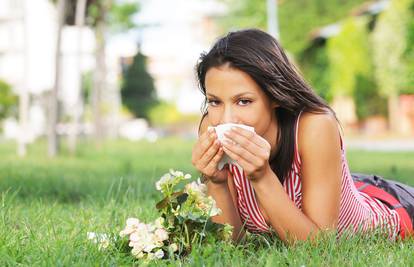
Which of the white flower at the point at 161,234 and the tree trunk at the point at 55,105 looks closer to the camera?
the white flower at the point at 161,234

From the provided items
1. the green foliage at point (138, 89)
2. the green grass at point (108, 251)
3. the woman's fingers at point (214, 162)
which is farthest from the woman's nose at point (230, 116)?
the green foliage at point (138, 89)

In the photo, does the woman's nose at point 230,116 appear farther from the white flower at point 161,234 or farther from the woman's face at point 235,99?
the white flower at point 161,234

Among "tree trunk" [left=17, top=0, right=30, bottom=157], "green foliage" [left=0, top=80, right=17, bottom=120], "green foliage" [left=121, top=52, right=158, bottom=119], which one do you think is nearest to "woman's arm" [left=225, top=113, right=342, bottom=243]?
"tree trunk" [left=17, top=0, right=30, bottom=157]

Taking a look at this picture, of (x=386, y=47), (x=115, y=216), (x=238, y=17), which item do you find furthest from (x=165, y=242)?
(x=238, y=17)

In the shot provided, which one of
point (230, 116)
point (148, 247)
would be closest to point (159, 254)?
point (148, 247)

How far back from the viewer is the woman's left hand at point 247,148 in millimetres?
2383

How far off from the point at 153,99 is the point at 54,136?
41.9 metres

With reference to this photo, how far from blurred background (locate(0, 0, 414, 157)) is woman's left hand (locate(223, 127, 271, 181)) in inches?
30.8

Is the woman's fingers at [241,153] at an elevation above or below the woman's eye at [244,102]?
below

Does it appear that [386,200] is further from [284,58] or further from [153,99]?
[153,99]

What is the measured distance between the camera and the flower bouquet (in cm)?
237

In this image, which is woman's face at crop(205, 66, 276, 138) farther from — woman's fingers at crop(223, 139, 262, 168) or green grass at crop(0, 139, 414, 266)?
green grass at crop(0, 139, 414, 266)

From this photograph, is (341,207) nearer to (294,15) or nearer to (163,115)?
(294,15)

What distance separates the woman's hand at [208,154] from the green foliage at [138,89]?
1877 inches
